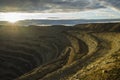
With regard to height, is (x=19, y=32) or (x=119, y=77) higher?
(x=19, y=32)

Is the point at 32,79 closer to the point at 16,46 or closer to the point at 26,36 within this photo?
the point at 16,46

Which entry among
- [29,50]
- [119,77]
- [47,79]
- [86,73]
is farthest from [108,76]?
[29,50]

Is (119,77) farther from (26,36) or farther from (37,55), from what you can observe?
(26,36)

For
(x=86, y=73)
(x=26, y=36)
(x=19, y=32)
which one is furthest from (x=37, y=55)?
(x=86, y=73)

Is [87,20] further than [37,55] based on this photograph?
Yes

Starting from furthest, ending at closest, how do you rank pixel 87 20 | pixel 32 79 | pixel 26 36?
pixel 87 20 < pixel 26 36 < pixel 32 79

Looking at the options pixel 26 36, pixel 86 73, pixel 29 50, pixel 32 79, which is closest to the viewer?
pixel 86 73
